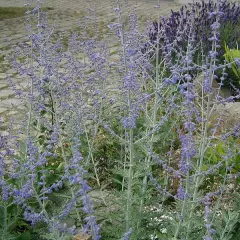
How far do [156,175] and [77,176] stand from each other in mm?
2272

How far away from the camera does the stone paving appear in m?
6.56

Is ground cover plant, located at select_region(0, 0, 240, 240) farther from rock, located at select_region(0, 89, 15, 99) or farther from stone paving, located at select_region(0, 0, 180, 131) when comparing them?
rock, located at select_region(0, 89, 15, 99)

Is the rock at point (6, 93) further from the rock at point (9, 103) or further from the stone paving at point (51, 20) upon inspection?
the rock at point (9, 103)

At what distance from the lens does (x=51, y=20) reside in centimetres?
1252

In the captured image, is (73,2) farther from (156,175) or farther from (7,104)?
(156,175)

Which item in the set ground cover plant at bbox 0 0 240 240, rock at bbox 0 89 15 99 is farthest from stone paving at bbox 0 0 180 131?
ground cover plant at bbox 0 0 240 240

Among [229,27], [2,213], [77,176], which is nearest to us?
[77,176]

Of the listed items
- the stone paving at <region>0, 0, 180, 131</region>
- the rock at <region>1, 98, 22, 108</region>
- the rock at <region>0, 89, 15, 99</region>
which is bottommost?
the rock at <region>1, 98, 22, 108</region>

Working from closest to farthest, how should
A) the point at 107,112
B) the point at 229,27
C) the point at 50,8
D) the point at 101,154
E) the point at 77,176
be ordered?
the point at 77,176 < the point at 101,154 < the point at 107,112 < the point at 229,27 < the point at 50,8

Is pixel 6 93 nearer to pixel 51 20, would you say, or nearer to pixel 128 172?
pixel 128 172

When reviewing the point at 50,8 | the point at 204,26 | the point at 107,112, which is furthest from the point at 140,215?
the point at 50,8

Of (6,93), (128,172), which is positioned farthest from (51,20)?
(128,172)

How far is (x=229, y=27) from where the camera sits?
7809 mm

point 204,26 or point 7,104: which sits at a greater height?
point 204,26
